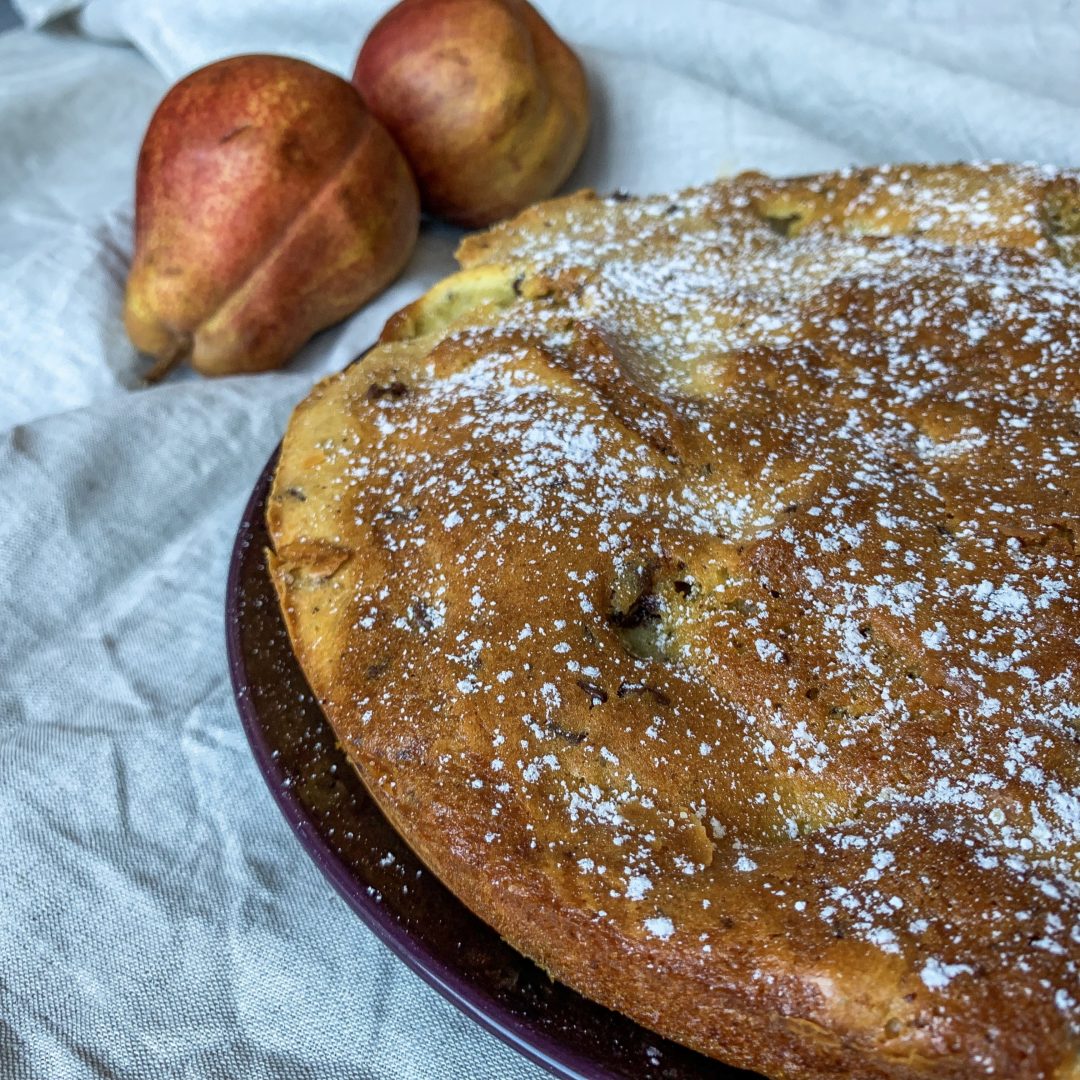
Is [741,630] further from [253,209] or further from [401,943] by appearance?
[253,209]

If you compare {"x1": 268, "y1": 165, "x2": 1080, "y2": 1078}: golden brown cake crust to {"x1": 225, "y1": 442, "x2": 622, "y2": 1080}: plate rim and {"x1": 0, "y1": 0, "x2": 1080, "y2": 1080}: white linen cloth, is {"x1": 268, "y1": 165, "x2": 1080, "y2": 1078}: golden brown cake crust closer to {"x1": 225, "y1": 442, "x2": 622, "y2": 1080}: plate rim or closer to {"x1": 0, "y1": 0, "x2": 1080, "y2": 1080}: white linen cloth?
{"x1": 225, "y1": 442, "x2": 622, "y2": 1080}: plate rim

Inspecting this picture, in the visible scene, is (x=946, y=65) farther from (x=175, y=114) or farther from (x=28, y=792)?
(x=28, y=792)

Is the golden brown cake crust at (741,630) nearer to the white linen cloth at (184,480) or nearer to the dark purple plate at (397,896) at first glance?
the dark purple plate at (397,896)

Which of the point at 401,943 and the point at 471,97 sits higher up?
the point at 471,97

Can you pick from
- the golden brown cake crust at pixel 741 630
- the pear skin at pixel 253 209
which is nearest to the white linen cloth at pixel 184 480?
the pear skin at pixel 253 209

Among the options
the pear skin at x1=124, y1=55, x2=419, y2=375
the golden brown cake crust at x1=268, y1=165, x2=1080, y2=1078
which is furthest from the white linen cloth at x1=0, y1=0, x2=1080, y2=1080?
the golden brown cake crust at x1=268, y1=165, x2=1080, y2=1078

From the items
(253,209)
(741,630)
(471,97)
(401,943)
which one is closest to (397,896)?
(401,943)

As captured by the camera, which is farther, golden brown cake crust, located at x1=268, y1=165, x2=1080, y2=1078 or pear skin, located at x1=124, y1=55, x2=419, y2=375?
pear skin, located at x1=124, y1=55, x2=419, y2=375
